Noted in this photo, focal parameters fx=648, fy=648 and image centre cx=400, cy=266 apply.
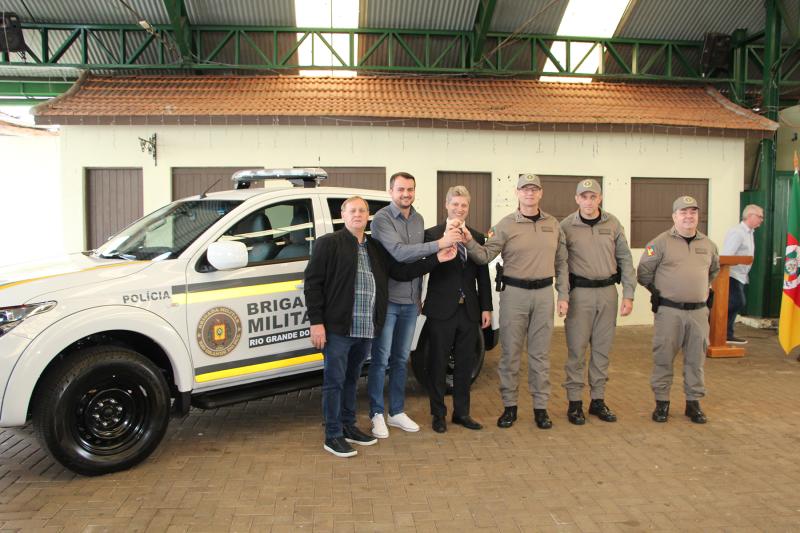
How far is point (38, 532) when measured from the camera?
3.48 metres

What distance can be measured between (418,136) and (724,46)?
5.99 m

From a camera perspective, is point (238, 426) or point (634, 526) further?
point (238, 426)

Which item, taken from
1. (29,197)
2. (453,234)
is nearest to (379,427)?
(453,234)

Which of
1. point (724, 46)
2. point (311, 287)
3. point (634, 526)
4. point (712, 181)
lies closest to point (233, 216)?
point (311, 287)

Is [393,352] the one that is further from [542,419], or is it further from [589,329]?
[589,329]

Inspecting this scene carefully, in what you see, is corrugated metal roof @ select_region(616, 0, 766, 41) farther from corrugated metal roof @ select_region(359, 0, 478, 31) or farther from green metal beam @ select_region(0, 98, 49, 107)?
green metal beam @ select_region(0, 98, 49, 107)

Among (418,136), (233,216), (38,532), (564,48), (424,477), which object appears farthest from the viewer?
(564,48)

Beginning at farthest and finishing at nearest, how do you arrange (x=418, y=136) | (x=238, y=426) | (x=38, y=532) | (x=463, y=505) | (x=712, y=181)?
1. (x=712, y=181)
2. (x=418, y=136)
3. (x=238, y=426)
4. (x=463, y=505)
5. (x=38, y=532)

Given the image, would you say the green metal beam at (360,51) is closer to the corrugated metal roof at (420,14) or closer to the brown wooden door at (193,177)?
the corrugated metal roof at (420,14)

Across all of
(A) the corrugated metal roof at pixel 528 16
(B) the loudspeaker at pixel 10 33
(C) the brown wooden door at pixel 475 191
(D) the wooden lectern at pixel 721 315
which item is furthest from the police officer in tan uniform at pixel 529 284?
(B) the loudspeaker at pixel 10 33

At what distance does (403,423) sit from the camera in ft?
17.3

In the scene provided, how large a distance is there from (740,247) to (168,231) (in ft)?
24.4

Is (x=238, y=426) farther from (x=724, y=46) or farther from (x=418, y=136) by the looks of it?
(x=724, y=46)

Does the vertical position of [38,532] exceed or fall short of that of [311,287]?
it falls short
